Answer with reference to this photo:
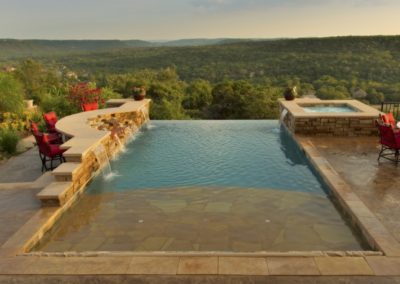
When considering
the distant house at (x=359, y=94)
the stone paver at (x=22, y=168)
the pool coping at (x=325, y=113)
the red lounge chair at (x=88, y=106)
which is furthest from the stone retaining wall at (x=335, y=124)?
the distant house at (x=359, y=94)

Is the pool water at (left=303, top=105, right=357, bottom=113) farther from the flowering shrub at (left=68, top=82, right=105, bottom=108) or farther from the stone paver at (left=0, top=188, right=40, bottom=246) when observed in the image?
the stone paver at (left=0, top=188, right=40, bottom=246)

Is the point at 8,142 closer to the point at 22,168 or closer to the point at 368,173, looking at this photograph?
the point at 22,168

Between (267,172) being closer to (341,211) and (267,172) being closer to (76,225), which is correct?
(341,211)

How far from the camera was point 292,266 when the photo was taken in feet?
13.6

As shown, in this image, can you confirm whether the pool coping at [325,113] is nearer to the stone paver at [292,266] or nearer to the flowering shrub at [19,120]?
the stone paver at [292,266]

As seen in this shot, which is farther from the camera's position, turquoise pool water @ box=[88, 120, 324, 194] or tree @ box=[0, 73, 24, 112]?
tree @ box=[0, 73, 24, 112]

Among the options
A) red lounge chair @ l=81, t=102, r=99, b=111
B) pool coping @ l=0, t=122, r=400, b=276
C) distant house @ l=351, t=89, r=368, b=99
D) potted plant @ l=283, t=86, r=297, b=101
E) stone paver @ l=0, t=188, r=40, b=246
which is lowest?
distant house @ l=351, t=89, r=368, b=99

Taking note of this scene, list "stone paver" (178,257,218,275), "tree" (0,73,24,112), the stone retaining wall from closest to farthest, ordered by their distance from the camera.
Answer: "stone paver" (178,257,218,275), the stone retaining wall, "tree" (0,73,24,112)

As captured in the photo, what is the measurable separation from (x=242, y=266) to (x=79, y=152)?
4.14 meters

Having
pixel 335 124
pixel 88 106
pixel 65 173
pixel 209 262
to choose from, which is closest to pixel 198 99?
pixel 88 106

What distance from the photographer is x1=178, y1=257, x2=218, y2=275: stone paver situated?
407 cm

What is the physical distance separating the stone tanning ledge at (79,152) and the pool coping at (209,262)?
1.32m

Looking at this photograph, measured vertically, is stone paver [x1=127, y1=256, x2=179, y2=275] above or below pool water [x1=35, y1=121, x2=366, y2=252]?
above

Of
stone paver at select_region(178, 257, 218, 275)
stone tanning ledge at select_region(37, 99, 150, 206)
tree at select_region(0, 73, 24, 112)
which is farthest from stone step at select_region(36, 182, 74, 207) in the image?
tree at select_region(0, 73, 24, 112)
